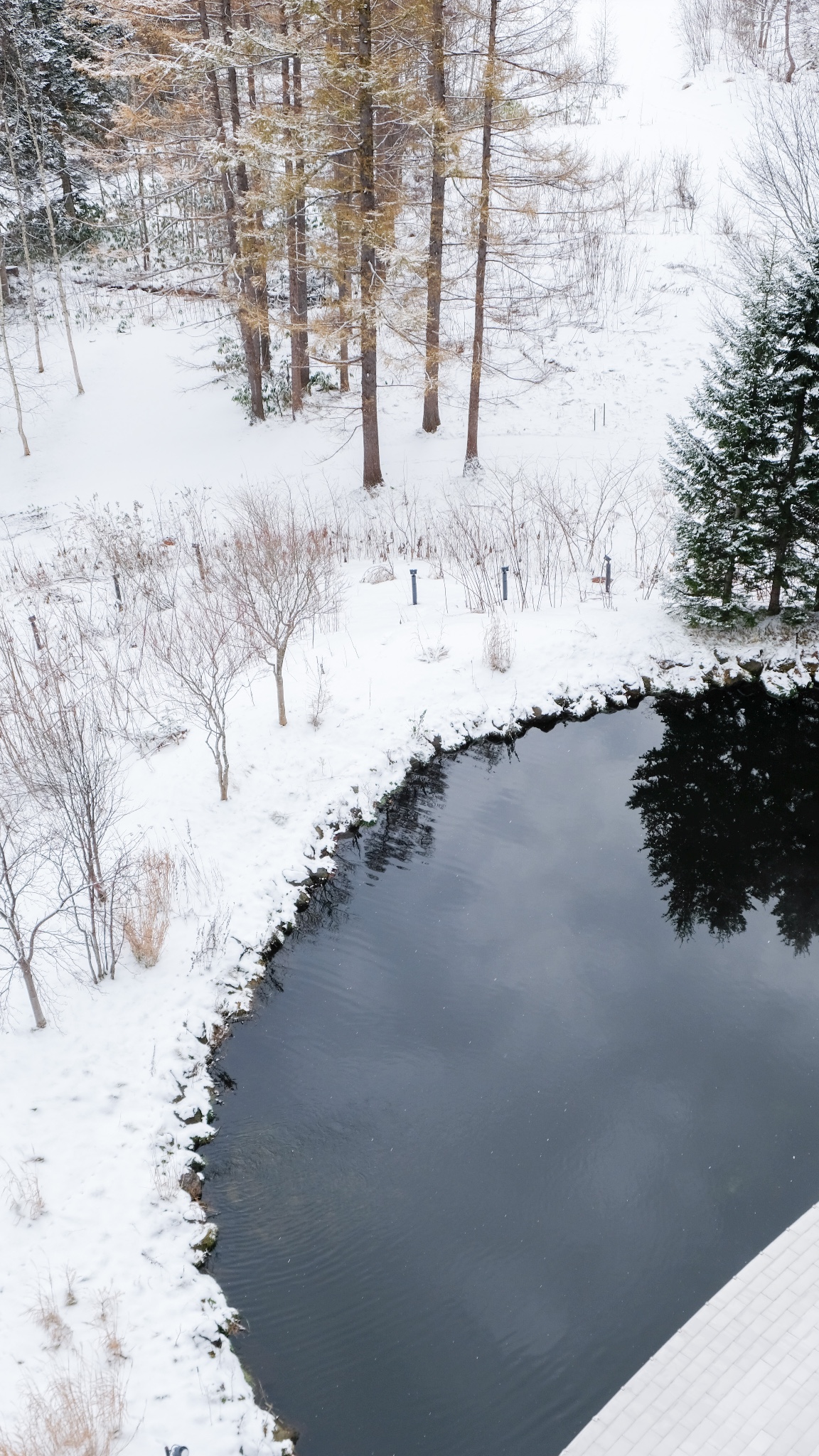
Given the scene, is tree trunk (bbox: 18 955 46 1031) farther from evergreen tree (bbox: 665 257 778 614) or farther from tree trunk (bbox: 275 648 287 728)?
evergreen tree (bbox: 665 257 778 614)

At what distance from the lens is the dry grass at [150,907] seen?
726 centimetres

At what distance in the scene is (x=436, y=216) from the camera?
51.1ft

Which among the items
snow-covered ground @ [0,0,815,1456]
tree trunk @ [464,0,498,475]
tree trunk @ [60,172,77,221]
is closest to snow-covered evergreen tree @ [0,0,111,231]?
tree trunk @ [60,172,77,221]

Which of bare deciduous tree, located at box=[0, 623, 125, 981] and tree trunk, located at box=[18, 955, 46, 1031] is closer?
tree trunk, located at box=[18, 955, 46, 1031]

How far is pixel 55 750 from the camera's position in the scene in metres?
6.77

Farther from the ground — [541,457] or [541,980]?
[541,457]

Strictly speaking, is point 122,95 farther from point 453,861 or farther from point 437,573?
point 453,861

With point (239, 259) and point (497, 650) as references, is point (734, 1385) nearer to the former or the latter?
point (497, 650)

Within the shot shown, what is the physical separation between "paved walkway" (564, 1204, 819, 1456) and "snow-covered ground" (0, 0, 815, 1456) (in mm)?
1876

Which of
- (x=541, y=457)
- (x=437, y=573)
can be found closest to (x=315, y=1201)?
(x=437, y=573)

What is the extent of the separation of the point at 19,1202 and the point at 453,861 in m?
4.73

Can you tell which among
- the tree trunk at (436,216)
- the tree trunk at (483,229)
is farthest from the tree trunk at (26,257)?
the tree trunk at (483,229)

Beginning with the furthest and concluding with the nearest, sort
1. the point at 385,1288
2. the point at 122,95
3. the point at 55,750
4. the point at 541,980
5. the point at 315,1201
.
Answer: the point at 122,95 < the point at 541,980 < the point at 55,750 < the point at 315,1201 < the point at 385,1288

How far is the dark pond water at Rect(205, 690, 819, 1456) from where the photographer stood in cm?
507
